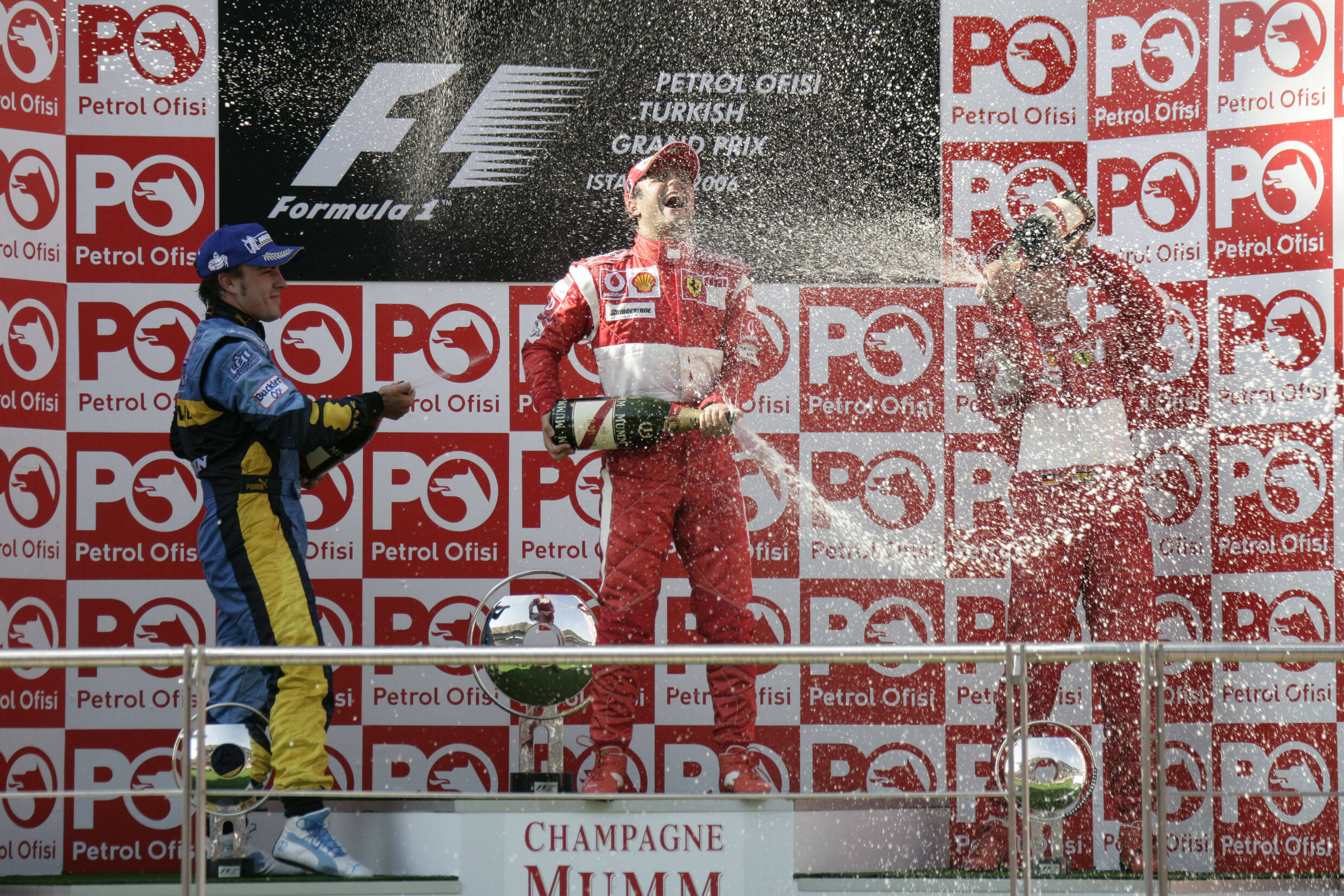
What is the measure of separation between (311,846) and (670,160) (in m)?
1.98

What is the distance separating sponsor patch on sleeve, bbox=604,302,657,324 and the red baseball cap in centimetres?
35

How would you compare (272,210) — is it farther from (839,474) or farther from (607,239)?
(839,474)

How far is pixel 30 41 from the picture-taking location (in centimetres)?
458

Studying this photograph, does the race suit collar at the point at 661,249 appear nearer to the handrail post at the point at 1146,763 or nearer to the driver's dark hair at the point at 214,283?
the driver's dark hair at the point at 214,283

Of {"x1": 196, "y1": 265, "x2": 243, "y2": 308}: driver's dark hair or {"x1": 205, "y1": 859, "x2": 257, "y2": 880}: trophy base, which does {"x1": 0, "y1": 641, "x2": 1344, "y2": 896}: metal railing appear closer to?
{"x1": 205, "y1": 859, "x2": 257, "y2": 880}: trophy base

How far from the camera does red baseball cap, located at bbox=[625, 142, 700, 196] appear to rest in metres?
4.08

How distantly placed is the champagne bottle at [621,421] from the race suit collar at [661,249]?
16.0 inches

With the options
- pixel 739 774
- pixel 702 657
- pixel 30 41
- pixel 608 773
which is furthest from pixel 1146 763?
pixel 30 41

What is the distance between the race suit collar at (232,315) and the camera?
3.84 meters

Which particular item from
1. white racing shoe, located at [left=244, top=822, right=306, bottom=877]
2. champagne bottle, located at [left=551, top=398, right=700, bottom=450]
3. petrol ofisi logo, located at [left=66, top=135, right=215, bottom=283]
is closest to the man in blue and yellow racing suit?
white racing shoe, located at [left=244, top=822, right=306, bottom=877]

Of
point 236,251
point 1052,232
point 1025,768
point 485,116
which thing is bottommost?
point 1025,768

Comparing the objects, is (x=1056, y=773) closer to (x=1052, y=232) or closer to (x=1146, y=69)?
(x=1052, y=232)

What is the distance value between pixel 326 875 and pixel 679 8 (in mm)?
2814

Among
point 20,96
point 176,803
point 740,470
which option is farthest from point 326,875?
point 20,96
